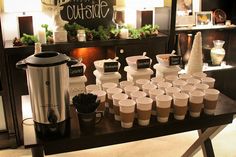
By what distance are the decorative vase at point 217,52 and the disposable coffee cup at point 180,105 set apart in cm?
236

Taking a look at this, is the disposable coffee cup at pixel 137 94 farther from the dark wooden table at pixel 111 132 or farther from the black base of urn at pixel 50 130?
the black base of urn at pixel 50 130

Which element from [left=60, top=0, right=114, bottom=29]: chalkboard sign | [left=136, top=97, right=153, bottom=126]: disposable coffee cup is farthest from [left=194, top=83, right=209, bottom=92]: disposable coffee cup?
[left=60, top=0, right=114, bottom=29]: chalkboard sign

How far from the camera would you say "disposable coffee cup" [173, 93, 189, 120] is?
5.46 feet

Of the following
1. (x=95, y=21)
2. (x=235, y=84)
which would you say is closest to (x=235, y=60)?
(x=235, y=84)

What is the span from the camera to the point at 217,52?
3.85 m

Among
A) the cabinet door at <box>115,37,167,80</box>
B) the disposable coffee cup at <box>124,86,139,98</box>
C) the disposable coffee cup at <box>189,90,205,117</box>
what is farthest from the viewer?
the cabinet door at <box>115,37,167,80</box>

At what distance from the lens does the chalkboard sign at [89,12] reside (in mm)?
3320

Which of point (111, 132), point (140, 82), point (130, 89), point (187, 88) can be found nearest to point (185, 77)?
point (187, 88)

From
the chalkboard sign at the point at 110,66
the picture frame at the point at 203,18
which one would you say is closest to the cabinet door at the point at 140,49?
the picture frame at the point at 203,18

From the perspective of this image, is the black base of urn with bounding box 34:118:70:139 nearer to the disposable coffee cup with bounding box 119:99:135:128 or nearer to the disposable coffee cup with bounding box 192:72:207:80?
the disposable coffee cup with bounding box 119:99:135:128

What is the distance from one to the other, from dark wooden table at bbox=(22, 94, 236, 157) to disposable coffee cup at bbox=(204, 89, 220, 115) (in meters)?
0.03

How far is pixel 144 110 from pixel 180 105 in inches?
8.5

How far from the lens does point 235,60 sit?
415 cm

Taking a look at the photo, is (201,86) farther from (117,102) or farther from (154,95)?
(117,102)
